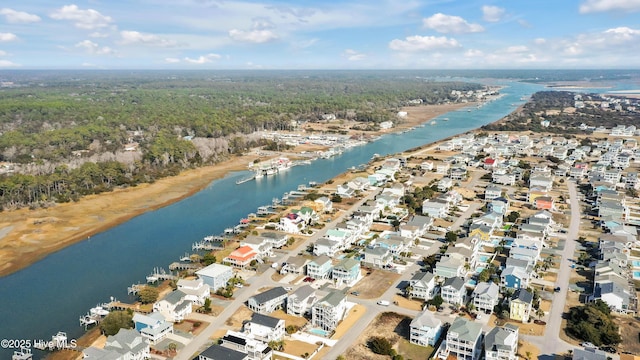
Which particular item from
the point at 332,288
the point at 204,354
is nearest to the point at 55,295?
the point at 204,354

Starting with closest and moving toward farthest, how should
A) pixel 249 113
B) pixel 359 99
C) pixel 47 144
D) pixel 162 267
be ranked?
1. pixel 162 267
2. pixel 47 144
3. pixel 249 113
4. pixel 359 99

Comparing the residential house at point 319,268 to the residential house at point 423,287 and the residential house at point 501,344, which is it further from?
the residential house at point 501,344

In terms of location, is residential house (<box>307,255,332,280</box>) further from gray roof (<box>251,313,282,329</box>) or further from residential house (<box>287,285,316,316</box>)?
gray roof (<box>251,313,282,329</box>)

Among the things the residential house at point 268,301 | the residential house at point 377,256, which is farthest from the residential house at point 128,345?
the residential house at point 377,256

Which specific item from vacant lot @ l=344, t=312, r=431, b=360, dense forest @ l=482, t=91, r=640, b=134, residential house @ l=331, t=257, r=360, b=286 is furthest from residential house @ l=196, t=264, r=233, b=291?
dense forest @ l=482, t=91, r=640, b=134

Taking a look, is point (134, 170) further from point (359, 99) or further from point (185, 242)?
point (359, 99)
